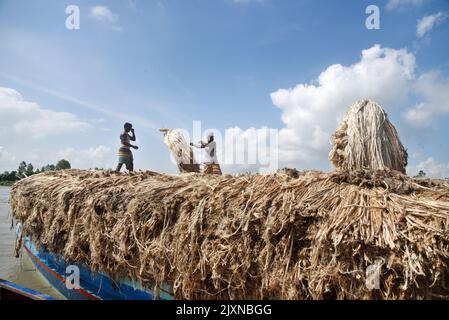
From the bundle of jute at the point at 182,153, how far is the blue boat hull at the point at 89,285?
4.19 metres

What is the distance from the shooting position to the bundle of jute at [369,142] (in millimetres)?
4199

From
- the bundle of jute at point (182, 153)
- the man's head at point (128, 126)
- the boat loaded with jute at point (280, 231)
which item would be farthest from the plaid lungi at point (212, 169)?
the boat loaded with jute at point (280, 231)

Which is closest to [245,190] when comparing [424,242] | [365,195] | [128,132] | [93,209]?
[365,195]

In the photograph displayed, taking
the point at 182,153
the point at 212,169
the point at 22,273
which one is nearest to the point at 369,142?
the point at 212,169

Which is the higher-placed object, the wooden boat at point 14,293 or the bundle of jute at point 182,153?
the bundle of jute at point 182,153

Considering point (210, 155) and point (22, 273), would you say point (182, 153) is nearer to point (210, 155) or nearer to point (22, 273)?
point (210, 155)

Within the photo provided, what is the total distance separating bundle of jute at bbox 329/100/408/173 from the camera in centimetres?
420

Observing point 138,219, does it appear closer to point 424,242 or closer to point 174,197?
point 174,197

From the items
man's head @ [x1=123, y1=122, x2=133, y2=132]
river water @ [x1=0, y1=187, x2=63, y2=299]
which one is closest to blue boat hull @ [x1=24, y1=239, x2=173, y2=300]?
river water @ [x1=0, y1=187, x2=63, y2=299]

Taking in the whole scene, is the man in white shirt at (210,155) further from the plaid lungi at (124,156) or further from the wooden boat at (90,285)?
the wooden boat at (90,285)

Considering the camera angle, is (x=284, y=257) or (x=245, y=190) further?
(x=245, y=190)
